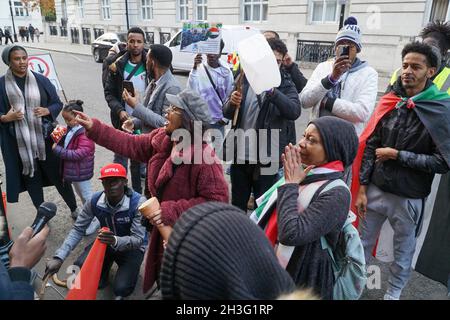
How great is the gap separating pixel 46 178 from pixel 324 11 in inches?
679

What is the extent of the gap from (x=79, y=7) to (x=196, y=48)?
1438 inches

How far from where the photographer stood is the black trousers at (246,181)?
332 cm

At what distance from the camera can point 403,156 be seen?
8.25ft

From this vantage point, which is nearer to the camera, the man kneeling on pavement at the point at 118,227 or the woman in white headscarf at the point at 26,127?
the man kneeling on pavement at the point at 118,227

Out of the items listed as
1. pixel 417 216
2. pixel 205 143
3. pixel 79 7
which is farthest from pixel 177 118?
pixel 79 7

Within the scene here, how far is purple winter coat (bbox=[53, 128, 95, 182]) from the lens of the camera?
3678 mm

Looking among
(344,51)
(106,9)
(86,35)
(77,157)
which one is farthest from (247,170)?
(86,35)

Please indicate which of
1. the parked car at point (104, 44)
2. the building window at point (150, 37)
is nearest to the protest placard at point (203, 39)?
the parked car at point (104, 44)

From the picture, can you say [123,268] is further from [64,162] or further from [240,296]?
[240,296]

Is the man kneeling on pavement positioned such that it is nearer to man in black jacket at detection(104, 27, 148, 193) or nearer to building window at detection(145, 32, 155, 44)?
man in black jacket at detection(104, 27, 148, 193)

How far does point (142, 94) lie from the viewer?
423 cm

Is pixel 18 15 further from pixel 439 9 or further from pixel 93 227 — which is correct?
pixel 93 227

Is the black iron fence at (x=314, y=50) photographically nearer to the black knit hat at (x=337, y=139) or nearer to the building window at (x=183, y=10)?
the building window at (x=183, y=10)

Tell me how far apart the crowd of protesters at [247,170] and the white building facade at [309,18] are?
39.0 ft
